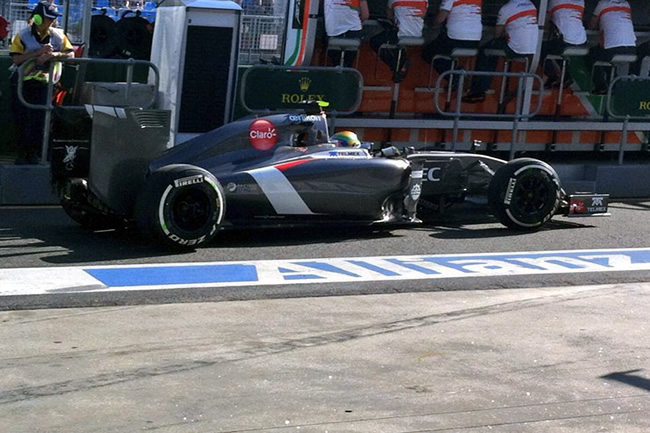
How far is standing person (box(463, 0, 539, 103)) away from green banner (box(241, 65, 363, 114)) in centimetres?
266

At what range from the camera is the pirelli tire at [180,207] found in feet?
30.5

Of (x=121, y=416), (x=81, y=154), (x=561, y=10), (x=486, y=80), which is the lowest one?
(x=121, y=416)

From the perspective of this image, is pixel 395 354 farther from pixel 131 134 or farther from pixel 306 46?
pixel 306 46

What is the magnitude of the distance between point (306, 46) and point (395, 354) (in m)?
8.29

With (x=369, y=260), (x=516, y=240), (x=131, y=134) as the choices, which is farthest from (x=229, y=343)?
(x=516, y=240)

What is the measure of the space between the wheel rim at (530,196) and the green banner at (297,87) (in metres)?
3.00

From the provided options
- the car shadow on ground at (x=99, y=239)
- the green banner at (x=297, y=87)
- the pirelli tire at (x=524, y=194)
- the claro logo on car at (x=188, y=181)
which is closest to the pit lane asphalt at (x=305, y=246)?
→ the car shadow on ground at (x=99, y=239)

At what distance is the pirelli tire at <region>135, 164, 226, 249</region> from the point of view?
9.30 metres

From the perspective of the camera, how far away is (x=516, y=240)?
35.7ft

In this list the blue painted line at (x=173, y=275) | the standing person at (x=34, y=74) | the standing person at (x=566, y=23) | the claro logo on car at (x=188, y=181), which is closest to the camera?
the blue painted line at (x=173, y=275)

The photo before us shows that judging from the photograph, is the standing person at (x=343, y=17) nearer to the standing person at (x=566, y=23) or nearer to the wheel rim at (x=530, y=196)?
the standing person at (x=566, y=23)

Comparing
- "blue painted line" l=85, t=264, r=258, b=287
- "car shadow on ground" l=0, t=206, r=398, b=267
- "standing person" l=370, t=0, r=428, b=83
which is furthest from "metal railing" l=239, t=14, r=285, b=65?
"blue painted line" l=85, t=264, r=258, b=287

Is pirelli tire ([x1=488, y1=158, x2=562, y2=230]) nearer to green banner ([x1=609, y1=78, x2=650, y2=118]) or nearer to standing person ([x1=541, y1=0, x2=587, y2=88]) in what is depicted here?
green banner ([x1=609, y1=78, x2=650, y2=118])

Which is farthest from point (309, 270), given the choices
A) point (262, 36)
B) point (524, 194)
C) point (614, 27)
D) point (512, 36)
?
point (614, 27)
